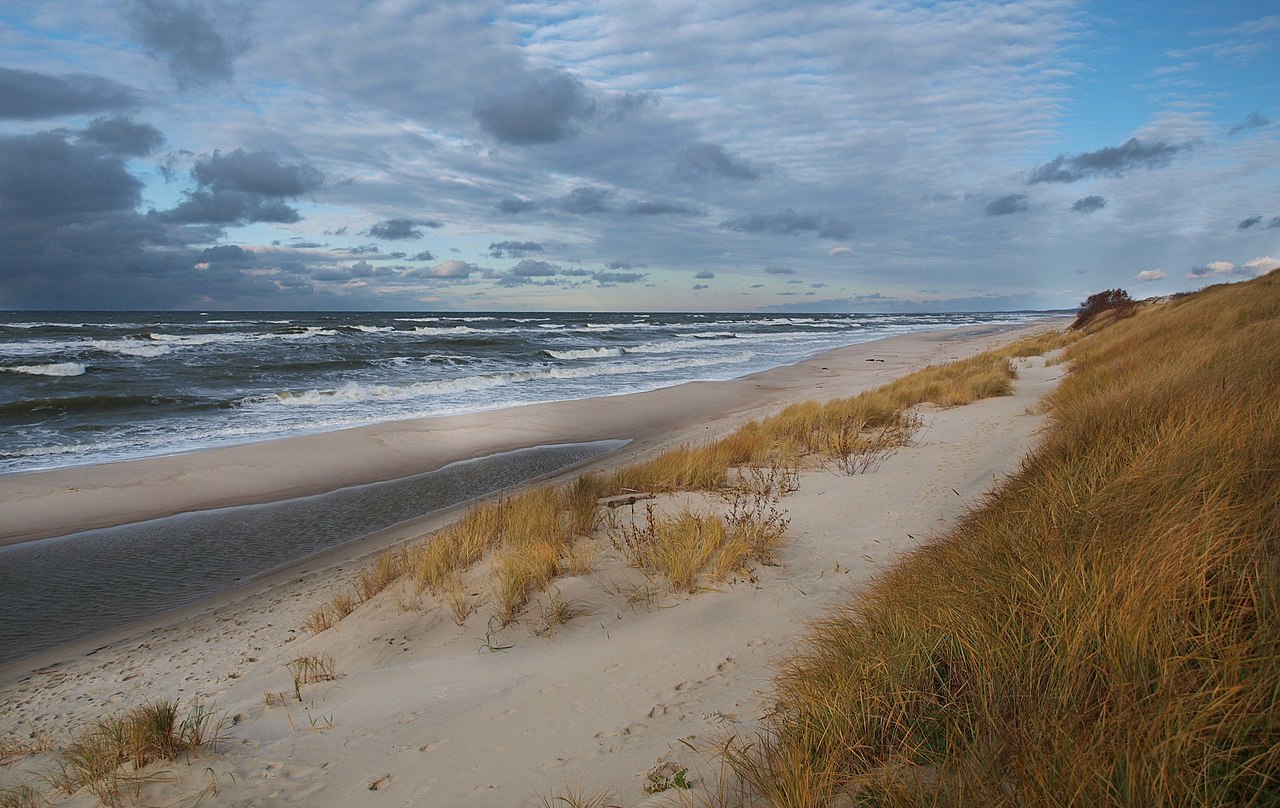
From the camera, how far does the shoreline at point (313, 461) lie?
9648 millimetres

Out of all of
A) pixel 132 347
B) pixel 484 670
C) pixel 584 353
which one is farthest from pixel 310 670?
pixel 132 347

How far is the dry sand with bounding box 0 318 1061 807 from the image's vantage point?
2986mm

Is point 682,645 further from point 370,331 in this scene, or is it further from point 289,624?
point 370,331

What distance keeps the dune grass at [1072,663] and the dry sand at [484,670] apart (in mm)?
628

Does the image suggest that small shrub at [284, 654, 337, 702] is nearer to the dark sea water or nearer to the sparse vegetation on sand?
the sparse vegetation on sand

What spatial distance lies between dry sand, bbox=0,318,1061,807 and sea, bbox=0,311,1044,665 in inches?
33.5

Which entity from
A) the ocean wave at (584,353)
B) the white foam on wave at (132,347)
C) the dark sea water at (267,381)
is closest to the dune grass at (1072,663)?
the dark sea water at (267,381)

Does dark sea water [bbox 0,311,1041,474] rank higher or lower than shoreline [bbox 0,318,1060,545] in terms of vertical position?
higher

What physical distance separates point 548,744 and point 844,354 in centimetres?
3677

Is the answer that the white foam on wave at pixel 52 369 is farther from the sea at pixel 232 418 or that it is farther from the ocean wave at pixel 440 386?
the ocean wave at pixel 440 386

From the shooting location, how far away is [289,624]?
567cm

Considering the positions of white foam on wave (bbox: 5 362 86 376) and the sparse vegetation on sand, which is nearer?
the sparse vegetation on sand

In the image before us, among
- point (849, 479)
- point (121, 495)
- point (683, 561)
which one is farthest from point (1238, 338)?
point (121, 495)

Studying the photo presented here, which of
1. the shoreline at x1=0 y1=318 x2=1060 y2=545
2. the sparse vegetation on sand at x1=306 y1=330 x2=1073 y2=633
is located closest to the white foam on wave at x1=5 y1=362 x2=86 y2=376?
the shoreline at x1=0 y1=318 x2=1060 y2=545
